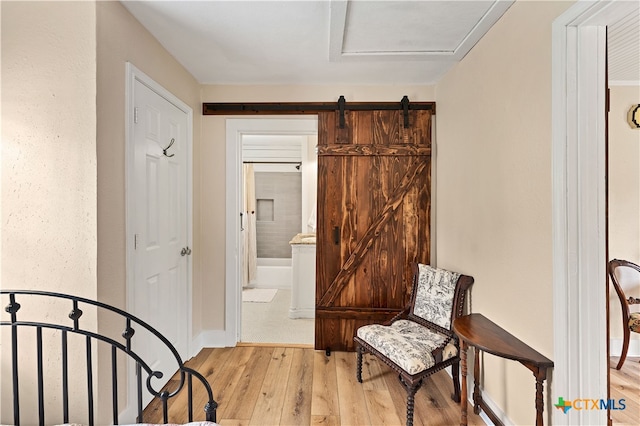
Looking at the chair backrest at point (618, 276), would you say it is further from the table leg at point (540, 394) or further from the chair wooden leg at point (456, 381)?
the table leg at point (540, 394)

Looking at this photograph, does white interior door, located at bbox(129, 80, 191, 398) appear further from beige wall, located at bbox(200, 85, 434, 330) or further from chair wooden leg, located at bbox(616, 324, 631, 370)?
chair wooden leg, located at bbox(616, 324, 631, 370)

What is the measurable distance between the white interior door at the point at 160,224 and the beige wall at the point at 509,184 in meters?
2.16

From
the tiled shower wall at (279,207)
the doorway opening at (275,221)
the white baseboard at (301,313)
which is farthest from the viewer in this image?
the tiled shower wall at (279,207)

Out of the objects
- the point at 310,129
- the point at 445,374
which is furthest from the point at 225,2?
the point at 445,374

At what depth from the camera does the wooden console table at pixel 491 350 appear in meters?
1.48

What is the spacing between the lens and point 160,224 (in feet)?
7.71

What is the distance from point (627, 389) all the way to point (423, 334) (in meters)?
1.48

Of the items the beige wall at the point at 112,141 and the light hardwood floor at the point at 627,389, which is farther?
the light hardwood floor at the point at 627,389

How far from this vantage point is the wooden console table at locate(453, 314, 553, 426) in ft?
4.84

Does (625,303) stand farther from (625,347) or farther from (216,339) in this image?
(216,339)

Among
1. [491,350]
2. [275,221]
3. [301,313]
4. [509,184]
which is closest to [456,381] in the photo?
[491,350]

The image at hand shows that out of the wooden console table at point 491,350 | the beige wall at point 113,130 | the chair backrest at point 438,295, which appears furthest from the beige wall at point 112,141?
the chair backrest at point 438,295

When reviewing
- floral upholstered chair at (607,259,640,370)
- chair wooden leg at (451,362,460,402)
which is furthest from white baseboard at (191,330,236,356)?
floral upholstered chair at (607,259,640,370)

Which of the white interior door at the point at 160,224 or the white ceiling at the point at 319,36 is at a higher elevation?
the white ceiling at the point at 319,36
